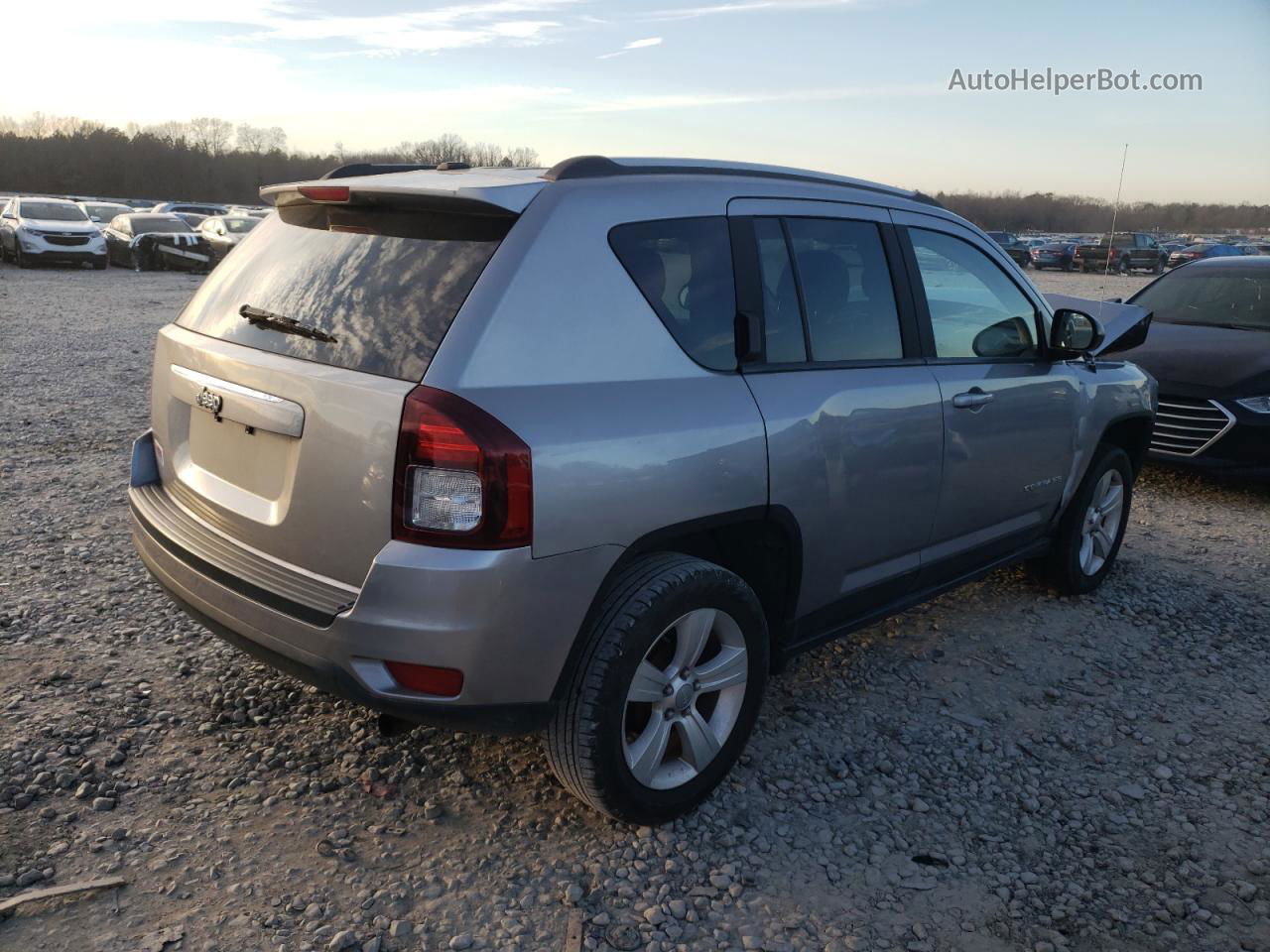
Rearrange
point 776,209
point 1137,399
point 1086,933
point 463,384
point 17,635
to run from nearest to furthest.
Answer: point 463,384
point 1086,933
point 776,209
point 17,635
point 1137,399

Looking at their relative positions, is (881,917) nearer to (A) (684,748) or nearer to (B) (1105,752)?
(A) (684,748)

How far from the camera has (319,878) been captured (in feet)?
8.73

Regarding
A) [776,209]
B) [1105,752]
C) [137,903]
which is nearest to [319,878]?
[137,903]

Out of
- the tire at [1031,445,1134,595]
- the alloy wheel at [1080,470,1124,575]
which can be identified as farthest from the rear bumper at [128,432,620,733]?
the alloy wheel at [1080,470,1124,575]

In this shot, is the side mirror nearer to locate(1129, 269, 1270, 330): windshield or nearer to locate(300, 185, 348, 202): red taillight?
locate(300, 185, 348, 202): red taillight

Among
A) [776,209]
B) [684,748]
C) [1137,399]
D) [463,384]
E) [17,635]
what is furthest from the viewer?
[1137,399]

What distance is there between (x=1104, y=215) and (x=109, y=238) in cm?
8997

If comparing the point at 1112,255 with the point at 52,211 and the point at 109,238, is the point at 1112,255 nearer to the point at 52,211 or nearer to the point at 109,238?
the point at 109,238

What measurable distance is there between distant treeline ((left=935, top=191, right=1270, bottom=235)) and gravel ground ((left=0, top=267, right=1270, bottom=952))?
295 ft

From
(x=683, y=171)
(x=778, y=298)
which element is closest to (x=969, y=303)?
(x=778, y=298)

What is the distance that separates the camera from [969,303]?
412cm

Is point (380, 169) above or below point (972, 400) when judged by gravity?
above

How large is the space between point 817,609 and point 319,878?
177 centimetres

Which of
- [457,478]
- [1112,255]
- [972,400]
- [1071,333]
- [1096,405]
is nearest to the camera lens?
[457,478]
